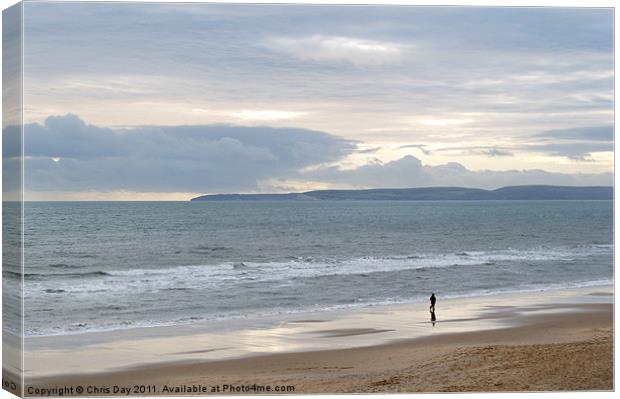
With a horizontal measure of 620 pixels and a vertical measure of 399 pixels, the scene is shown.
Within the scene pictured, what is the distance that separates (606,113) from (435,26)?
4152 millimetres

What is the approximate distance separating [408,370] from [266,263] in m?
24.1

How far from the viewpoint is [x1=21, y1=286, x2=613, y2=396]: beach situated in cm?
1889

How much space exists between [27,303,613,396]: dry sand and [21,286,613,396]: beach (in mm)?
21

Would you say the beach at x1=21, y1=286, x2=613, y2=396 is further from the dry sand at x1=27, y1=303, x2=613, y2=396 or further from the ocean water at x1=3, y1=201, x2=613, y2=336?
the ocean water at x1=3, y1=201, x2=613, y2=336

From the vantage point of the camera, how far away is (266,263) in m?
43.4

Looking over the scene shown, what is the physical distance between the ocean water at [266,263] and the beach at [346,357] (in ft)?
5.83

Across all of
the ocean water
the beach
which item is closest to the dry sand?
the beach

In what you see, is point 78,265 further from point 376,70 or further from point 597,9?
point 597,9

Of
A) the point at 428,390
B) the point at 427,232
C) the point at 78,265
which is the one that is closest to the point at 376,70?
the point at 428,390

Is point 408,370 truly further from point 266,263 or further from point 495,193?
point 266,263

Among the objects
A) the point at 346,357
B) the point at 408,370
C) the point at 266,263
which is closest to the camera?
the point at 408,370

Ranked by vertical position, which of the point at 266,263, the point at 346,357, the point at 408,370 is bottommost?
the point at 408,370

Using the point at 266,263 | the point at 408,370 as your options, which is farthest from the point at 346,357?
the point at 266,263

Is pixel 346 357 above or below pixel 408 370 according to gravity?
above
